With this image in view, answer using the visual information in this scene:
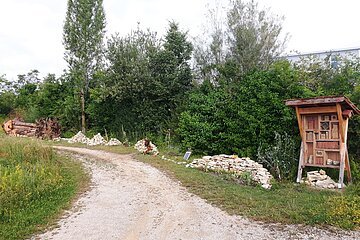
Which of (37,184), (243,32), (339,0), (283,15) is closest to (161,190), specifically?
(37,184)

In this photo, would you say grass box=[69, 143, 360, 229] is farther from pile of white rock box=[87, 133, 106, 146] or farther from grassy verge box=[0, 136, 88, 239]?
pile of white rock box=[87, 133, 106, 146]

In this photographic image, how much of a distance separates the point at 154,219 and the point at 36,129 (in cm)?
1441

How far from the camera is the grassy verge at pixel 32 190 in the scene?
423 cm

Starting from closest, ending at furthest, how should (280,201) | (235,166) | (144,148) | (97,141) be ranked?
1. (280,201)
2. (235,166)
3. (144,148)
4. (97,141)

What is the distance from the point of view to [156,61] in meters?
13.4

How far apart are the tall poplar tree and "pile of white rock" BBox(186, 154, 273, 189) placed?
34.3 feet

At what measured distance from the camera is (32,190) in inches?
211

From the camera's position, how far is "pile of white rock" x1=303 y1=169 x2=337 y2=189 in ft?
22.2

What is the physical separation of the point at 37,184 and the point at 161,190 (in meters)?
2.47

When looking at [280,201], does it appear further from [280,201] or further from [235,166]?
[235,166]

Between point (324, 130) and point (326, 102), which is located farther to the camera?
point (324, 130)

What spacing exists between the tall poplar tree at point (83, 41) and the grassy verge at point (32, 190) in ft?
29.7

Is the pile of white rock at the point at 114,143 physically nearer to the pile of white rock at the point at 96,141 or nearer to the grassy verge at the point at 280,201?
the pile of white rock at the point at 96,141

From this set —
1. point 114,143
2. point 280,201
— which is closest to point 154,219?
point 280,201
